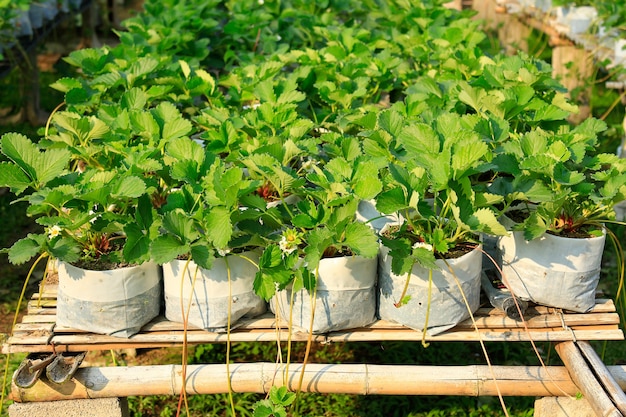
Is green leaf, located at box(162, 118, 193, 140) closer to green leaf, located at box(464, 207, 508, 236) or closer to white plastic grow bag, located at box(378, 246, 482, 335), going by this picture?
white plastic grow bag, located at box(378, 246, 482, 335)

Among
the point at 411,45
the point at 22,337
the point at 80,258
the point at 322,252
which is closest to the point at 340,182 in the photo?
the point at 322,252

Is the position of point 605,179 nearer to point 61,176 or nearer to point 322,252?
point 322,252

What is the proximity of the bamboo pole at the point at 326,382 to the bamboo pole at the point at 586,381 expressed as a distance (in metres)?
0.05

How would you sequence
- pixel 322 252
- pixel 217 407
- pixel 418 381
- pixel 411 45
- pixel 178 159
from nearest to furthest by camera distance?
pixel 322 252 < pixel 418 381 < pixel 178 159 < pixel 217 407 < pixel 411 45

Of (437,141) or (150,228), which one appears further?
(437,141)

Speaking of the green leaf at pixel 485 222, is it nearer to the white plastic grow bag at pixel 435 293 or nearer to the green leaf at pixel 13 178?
the white plastic grow bag at pixel 435 293

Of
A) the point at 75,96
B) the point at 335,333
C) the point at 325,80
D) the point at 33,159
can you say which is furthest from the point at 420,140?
the point at 75,96

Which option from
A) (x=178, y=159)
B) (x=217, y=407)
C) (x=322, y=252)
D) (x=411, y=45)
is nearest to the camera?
(x=322, y=252)

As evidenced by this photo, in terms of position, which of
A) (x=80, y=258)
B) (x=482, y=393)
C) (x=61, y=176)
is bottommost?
(x=482, y=393)

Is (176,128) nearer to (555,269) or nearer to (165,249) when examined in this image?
(165,249)

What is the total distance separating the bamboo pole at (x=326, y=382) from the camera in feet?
5.77

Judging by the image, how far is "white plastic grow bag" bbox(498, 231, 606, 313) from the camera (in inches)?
70.1

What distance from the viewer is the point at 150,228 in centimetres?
171

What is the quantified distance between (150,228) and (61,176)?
29cm
